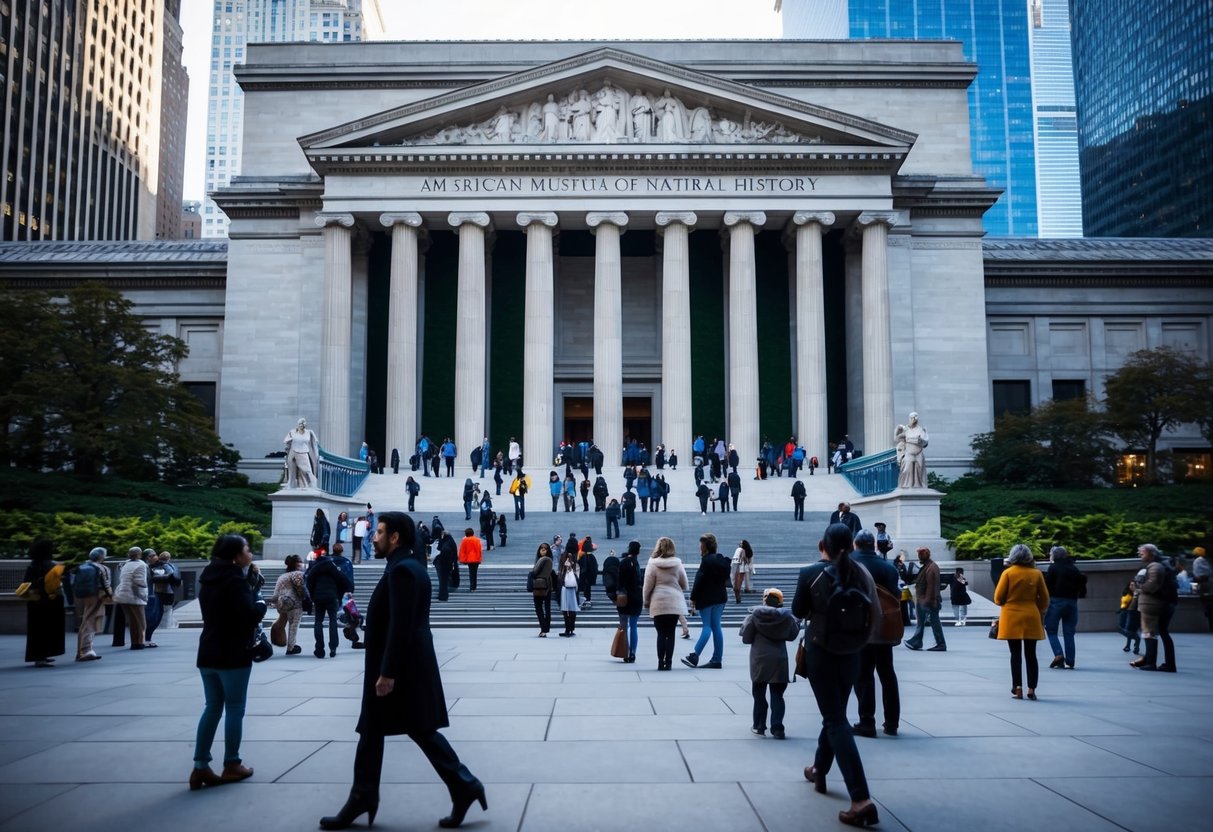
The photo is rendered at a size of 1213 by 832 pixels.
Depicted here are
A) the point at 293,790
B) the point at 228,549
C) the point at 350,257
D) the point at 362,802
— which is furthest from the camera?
the point at 350,257

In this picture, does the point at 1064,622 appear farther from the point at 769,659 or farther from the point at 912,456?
the point at 912,456

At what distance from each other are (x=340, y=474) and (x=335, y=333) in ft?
36.6

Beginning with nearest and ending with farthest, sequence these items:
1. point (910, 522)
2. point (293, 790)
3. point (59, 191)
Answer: point (293, 790) → point (910, 522) → point (59, 191)

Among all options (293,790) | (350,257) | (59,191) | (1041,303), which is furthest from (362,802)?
(59,191)

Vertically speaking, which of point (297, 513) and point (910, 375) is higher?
point (910, 375)

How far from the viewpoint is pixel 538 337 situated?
150ft

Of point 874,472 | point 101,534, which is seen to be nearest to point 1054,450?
point 874,472

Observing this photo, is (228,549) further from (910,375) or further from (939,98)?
(939,98)

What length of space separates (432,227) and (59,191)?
6676 centimetres

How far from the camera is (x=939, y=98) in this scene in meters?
54.4

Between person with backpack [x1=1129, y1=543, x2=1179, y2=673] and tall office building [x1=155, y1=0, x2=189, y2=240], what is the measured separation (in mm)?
139530

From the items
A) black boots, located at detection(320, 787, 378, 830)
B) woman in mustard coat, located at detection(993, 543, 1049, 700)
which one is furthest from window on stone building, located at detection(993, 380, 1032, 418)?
black boots, located at detection(320, 787, 378, 830)

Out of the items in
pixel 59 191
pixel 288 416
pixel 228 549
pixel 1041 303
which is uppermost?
pixel 59 191

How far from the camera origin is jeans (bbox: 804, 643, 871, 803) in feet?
23.3
